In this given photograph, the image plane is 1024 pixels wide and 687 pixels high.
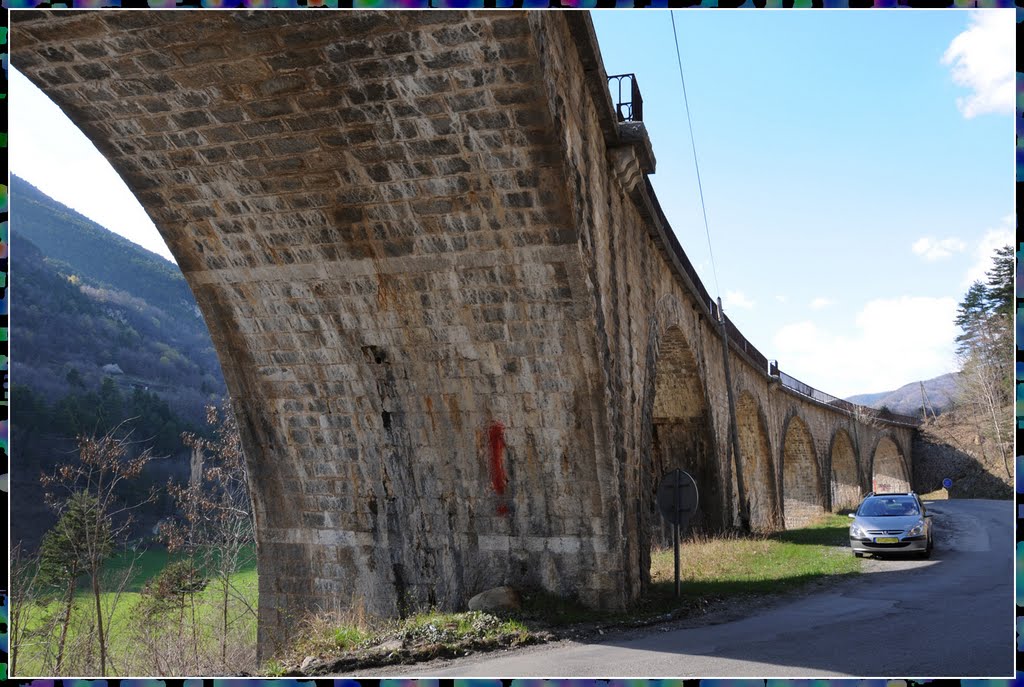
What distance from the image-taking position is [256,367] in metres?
9.68

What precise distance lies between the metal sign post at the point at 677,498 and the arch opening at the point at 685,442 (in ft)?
23.6

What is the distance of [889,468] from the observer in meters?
56.5

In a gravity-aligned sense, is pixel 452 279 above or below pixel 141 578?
above

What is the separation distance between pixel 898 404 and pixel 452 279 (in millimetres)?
63362

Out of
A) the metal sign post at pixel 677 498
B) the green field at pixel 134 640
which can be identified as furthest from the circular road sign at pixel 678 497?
the green field at pixel 134 640

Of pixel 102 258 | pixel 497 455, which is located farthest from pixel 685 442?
pixel 102 258

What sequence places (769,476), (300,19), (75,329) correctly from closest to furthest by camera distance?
(300,19)
(769,476)
(75,329)

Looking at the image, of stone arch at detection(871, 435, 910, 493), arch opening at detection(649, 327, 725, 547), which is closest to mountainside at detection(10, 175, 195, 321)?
arch opening at detection(649, 327, 725, 547)

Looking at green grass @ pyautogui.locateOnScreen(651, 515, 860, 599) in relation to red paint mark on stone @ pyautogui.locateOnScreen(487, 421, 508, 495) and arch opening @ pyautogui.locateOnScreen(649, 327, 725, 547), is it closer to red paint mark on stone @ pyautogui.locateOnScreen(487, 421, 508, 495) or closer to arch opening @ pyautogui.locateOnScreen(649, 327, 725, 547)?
arch opening @ pyautogui.locateOnScreen(649, 327, 725, 547)

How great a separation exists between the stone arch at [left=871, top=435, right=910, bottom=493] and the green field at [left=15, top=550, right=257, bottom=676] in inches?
1769

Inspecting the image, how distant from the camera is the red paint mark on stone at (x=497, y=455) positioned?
28.6 ft

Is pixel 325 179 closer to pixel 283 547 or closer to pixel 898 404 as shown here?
pixel 283 547

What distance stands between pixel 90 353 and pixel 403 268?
28289mm

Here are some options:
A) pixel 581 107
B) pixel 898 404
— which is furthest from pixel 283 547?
pixel 898 404
